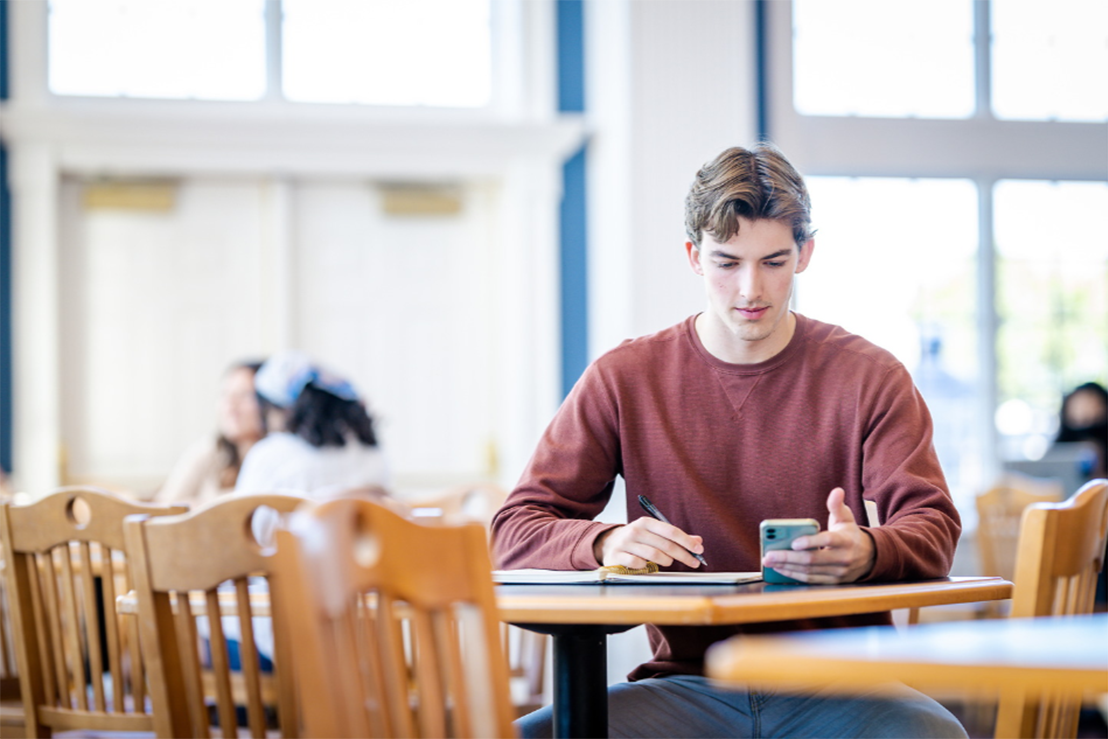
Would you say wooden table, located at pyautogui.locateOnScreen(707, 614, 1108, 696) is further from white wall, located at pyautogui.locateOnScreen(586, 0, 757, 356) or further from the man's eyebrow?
white wall, located at pyautogui.locateOnScreen(586, 0, 757, 356)

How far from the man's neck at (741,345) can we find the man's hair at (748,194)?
0.51 ft

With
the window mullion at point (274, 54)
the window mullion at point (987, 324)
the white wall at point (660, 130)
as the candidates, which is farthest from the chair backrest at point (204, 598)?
the window mullion at point (987, 324)

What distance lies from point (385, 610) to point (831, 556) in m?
0.63

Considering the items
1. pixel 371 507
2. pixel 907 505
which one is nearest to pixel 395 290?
pixel 907 505

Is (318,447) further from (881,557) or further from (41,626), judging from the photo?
(881,557)

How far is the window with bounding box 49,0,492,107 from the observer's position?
459 cm

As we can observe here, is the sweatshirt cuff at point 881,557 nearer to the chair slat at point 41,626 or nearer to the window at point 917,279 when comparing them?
the chair slat at point 41,626

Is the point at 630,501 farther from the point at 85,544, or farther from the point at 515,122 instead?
the point at 515,122

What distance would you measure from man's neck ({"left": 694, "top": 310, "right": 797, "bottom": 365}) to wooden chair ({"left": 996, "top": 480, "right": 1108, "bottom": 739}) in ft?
1.56

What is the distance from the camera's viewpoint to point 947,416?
502cm

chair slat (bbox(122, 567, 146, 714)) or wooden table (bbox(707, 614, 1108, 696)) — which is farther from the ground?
wooden table (bbox(707, 614, 1108, 696))

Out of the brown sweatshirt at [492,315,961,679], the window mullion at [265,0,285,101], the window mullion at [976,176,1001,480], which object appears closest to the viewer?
the brown sweatshirt at [492,315,961,679]

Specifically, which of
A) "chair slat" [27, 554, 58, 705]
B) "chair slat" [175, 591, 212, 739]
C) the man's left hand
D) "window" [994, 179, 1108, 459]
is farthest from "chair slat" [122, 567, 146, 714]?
"window" [994, 179, 1108, 459]

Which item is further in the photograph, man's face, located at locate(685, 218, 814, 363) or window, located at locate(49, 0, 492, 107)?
window, located at locate(49, 0, 492, 107)
